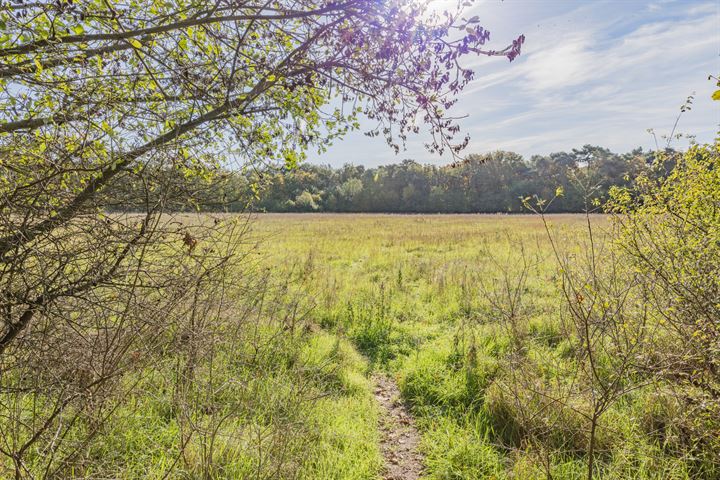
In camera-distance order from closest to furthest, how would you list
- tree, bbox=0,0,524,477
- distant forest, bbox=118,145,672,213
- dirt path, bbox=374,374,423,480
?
tree, bbox=0,0,524,477
dirt path, bbox=374,374,423,480
distant forest, bbox=118,145,672,213

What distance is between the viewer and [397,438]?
171 inches

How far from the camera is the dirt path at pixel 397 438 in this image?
386 cm

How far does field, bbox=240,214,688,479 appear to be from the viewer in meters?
3.67

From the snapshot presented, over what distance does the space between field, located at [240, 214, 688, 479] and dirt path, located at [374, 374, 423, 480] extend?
11 centimetres

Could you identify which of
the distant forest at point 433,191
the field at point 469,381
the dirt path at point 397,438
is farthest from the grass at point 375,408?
the distant forest at point 433,191

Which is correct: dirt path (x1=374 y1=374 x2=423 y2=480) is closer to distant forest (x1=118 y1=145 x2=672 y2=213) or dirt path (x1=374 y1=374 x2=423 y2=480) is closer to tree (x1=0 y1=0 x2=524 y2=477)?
tree (x1=0 y1=0 x2=524 y2=477)

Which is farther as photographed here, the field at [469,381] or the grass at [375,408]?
the field at [469,381]

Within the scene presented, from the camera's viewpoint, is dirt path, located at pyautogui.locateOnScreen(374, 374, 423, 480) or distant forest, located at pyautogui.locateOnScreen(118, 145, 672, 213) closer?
dirt path, located at pyautogui.locateOnScreen(374, 374, 423, 480)

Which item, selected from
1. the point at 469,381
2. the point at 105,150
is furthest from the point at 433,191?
the point at 105,150

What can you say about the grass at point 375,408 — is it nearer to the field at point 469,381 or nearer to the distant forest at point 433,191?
the field at point 469,381

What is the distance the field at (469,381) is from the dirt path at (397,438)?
0.37 feet

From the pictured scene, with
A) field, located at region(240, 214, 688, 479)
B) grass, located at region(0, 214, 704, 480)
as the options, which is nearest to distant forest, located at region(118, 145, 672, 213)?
field, located at region(240, 214, 688, 479)

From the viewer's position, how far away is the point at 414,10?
2.78 m

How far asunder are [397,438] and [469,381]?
1.39 metres
